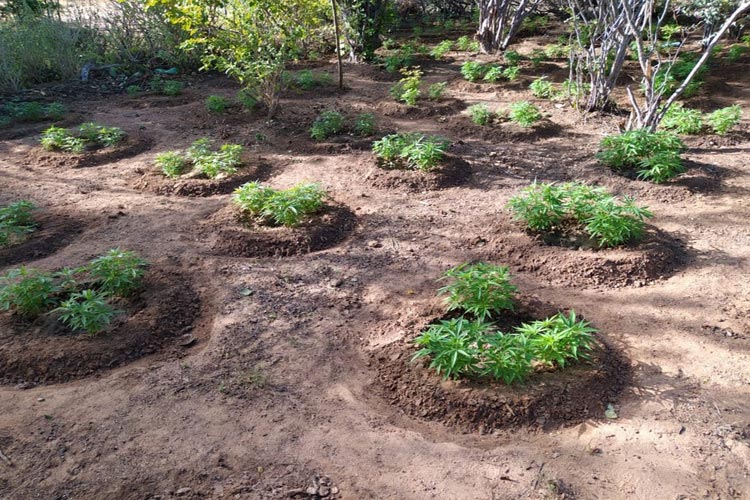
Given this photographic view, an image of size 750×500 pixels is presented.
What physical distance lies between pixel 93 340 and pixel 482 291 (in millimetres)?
2548

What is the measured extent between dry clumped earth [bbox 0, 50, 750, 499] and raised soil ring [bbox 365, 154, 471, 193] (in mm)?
25

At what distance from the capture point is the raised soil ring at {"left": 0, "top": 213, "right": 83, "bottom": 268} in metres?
4.63

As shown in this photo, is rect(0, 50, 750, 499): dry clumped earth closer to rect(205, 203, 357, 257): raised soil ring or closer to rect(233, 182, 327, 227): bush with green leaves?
rect(205, 203, 357, 257): raised soil ring

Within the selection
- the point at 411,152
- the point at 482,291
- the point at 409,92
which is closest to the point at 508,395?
the point at 482,291

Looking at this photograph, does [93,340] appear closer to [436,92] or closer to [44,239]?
[44,239]

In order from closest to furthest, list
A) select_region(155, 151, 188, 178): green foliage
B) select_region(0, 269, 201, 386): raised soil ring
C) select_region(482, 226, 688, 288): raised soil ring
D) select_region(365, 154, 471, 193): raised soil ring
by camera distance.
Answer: select_region(0, 269, 201, 386): raised soil ring → select_region(482, 226, 688, 288): raised soil ring → select_region(365, 154, 471, 193): raised soil ring → select_region(155, 151, 188, 178): green foliage

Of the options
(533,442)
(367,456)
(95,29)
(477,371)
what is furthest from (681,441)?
(95,29)

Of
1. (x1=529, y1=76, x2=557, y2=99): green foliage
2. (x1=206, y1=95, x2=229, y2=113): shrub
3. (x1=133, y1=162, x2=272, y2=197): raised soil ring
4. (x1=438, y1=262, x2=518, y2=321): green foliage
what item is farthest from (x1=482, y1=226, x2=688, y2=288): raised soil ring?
(x1=206, y1=95, x2=229, y2=113): shrub

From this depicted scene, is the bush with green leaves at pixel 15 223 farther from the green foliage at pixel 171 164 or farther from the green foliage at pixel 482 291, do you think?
the green foliage at pixel 482 291

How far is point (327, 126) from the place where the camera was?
7.32 metres

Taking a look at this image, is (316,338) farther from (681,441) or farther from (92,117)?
(92,117)

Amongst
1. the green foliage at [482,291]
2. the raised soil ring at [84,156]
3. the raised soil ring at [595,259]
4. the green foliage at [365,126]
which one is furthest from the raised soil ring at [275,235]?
the raised soil ring at [84,156]

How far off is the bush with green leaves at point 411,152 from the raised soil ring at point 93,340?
2.97 meters

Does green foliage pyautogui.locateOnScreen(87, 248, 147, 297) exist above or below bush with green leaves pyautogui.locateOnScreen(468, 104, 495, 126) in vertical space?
below
